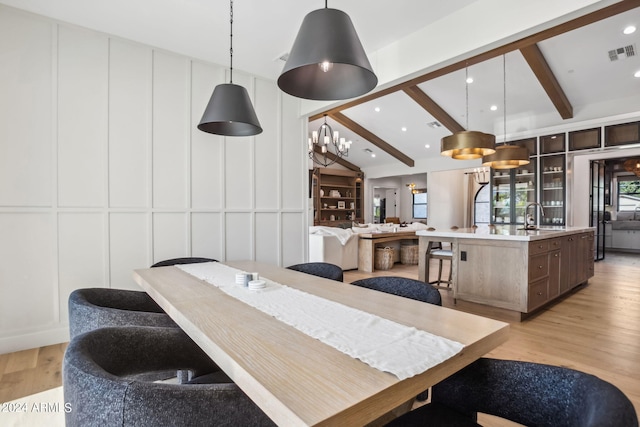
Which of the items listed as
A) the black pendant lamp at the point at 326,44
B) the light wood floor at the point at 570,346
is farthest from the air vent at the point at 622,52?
the black pendant lamp at the point at 326,44

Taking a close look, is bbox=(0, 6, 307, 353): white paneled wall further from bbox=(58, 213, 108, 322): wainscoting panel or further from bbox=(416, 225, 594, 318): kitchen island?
bbox=(416, 225, 594, 318): kitchen island

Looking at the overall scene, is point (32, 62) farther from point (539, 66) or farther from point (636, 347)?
point (539, 66)

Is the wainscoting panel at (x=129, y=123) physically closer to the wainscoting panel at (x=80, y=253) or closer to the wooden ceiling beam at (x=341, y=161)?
the wainscoting panel at (x=80, y=253)

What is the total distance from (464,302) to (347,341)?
11.6 ft

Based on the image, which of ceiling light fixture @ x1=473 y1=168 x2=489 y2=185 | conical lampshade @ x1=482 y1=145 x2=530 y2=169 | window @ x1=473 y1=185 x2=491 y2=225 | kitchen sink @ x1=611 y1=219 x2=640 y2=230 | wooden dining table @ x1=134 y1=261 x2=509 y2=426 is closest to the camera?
wooden dining table @ x1=134 y1=261 x2=509 y2=426

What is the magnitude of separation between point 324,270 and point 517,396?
1.57m

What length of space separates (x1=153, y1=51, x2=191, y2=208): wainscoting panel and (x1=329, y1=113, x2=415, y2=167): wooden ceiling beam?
5.79 metres

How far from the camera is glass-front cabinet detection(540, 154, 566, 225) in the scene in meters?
6.50

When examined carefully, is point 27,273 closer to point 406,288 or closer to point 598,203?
point 406,288

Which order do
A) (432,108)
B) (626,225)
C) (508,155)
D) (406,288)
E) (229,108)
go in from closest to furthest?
(406,288) < (229,108) < (508,155) < (432,108) < (626,225)

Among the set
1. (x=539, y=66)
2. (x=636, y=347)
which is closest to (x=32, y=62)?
(x=636, y=347)

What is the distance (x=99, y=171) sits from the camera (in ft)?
10.1

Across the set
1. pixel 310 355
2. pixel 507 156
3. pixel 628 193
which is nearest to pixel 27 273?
pixel 310 355

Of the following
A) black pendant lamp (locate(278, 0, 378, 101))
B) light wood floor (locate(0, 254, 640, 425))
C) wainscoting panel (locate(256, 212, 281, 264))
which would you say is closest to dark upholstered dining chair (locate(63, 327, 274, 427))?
black pendant lamp (locate(278, 0, 378, 101))
